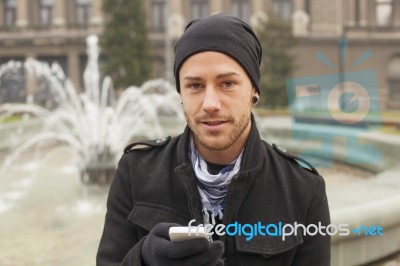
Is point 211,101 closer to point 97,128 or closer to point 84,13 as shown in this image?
point 97,128

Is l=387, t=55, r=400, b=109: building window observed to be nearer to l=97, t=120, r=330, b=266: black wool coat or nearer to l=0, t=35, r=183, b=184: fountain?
l=0, t=35, r=183, b=184: fountain

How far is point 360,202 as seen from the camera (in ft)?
13.7

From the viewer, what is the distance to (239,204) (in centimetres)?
172

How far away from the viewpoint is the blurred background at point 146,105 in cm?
561

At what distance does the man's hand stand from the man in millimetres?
92

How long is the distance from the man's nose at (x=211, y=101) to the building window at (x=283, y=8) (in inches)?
1520

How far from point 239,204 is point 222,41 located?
0.56m

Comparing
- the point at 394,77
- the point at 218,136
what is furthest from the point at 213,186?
the point at 394,77

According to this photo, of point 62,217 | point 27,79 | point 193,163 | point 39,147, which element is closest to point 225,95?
point 193,163

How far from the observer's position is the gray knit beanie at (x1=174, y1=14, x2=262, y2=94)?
1644mm

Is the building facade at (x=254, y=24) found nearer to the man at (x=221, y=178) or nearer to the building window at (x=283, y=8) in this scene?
the building window at (x=283, y=8)

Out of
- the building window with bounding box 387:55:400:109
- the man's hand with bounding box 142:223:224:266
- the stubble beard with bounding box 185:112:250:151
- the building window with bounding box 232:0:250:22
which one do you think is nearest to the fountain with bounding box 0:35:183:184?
the stubble beard with bounding box 185:112:250:151

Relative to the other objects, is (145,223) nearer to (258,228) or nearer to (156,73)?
(258,228)

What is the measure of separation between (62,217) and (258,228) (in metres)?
5.74
